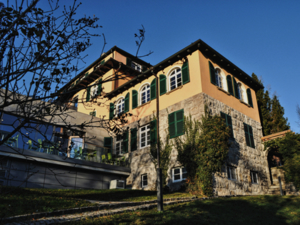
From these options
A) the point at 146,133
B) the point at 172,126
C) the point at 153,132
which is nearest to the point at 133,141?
the point at 146,133

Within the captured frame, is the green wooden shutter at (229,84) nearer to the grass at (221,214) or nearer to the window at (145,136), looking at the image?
the window at (145,136)

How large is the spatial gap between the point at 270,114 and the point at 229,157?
8547 mm

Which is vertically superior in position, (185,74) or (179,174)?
(185,74)

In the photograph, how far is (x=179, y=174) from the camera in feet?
46.5

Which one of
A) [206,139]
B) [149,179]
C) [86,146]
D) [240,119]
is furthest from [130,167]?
[240,119]

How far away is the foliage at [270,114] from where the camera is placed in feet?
66.0

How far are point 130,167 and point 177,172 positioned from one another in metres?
4.08

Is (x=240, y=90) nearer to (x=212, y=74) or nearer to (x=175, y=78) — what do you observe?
(x=212, y=74)

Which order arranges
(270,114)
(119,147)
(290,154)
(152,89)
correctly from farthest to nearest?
(270,114) < (119,147) < (152,89) < (290,154)

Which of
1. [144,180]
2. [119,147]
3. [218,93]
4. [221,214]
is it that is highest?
[218,93]

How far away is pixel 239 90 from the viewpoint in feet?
60.1

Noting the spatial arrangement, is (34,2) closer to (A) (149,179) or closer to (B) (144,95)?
(A) (149,179)

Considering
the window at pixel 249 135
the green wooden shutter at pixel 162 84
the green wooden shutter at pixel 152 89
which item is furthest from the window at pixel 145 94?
the window at pixel 249 135

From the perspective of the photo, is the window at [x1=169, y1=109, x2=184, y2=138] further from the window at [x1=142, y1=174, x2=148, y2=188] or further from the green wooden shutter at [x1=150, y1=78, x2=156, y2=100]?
the window at [x1=142, y1=174, x2=148, y2=188]
